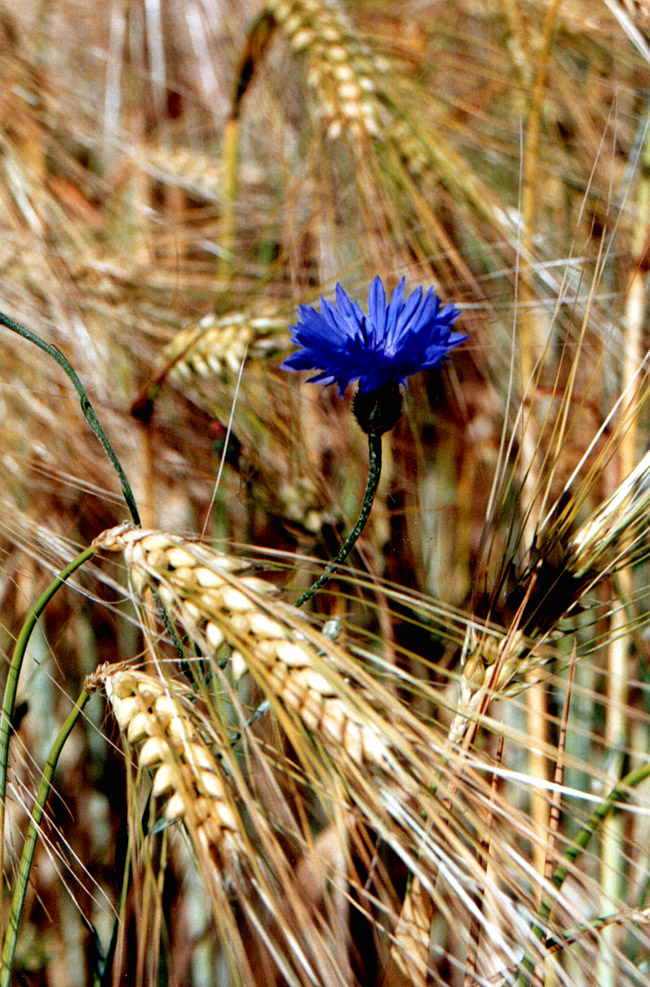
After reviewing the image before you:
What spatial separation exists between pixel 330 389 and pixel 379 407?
33 centimetres

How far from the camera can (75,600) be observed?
650 millimetres

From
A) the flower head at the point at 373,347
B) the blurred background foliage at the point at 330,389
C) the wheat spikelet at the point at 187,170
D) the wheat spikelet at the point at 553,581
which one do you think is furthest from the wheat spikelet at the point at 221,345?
the wheat spikelet at the point at 187,170

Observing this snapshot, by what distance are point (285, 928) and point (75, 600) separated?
1.33 feet

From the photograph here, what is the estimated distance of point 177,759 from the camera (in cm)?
34

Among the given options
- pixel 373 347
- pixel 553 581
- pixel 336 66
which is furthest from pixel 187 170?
pixel 553 581

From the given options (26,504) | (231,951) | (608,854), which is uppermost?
(26,504)

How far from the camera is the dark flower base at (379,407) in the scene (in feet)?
1.34

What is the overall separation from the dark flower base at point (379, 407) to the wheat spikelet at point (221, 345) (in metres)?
0.15

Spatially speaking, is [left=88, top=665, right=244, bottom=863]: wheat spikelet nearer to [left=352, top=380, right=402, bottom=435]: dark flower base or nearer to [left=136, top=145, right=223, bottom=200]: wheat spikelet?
[left=352, top=380, right=402, bottom=435]: dark flower base

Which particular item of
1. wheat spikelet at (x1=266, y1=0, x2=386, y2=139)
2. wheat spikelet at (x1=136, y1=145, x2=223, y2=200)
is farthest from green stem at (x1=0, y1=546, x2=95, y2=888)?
wheat spikelet at (x1=136, y1=145, x2=223, y2=200)

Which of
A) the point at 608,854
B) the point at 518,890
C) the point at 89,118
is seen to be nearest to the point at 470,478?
the point at 608,854

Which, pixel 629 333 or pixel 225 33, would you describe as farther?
pixel 225 33

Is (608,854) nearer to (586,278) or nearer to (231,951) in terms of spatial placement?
(231,951)

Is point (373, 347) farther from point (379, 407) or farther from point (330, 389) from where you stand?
point (330, 389)
